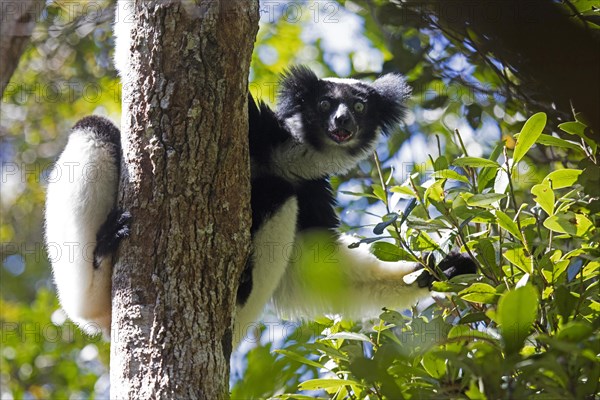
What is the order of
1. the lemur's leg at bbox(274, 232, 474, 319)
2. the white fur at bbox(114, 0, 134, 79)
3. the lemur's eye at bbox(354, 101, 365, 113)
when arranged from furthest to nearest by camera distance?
the lemur's eye at bbox(354, 101, 365, 113) < the lemur's leg at bbox(274, 232, 474, 319) < the white fur at bbox(114, 0, 134, 79)

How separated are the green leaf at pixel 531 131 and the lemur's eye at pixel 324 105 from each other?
2547mm

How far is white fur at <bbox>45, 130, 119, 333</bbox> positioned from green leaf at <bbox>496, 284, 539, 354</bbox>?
222cm

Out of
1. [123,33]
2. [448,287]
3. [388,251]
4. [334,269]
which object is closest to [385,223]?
[388,251]

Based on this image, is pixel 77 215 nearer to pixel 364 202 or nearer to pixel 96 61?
pixel 364 202

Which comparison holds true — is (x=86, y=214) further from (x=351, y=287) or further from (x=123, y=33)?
(x=351, y=287)

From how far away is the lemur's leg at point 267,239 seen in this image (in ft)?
12.9

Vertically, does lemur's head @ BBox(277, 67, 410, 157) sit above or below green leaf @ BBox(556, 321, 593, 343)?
above

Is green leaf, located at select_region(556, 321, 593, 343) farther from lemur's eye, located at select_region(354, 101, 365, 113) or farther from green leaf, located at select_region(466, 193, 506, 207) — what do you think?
lemur's eye, located at select_region(354, 101, 365, 113)

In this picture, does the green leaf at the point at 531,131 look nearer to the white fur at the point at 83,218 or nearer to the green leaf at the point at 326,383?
the green leaf at the point at 326,383

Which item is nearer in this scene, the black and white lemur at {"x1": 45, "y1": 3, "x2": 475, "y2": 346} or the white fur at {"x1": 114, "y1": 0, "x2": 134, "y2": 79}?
the white fur at {"x1": 114, "y1": 0, "x2": 134, "y2": 79}

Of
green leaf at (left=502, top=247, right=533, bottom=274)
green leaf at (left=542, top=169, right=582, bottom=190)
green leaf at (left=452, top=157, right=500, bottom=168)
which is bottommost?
green leaf at (left=502, top=247, right=533, bottom=274)

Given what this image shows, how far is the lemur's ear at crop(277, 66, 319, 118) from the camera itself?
488 centimetres

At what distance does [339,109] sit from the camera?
15.7 feet

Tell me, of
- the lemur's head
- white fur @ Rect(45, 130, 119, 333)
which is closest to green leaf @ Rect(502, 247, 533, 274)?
white fur @ Rect(45, 130, 119, 333)
